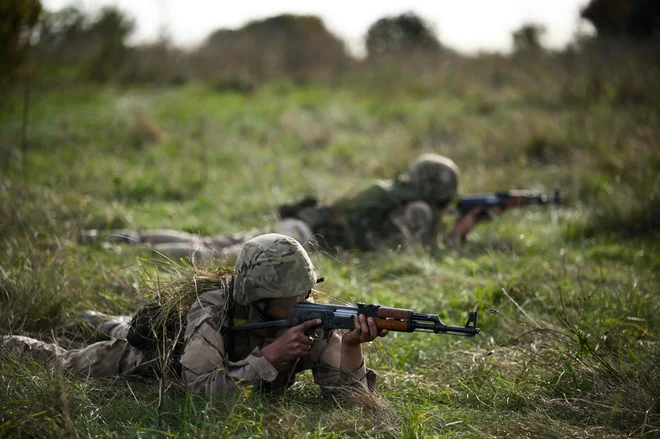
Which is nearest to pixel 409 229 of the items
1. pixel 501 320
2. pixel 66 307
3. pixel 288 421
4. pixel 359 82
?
pixel 501 320

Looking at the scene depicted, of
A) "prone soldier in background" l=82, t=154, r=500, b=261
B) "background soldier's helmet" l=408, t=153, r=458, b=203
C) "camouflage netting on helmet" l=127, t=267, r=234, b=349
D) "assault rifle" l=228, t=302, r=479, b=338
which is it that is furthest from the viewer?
"background soldier's helmet" l=408, t=153, r=458, b=203

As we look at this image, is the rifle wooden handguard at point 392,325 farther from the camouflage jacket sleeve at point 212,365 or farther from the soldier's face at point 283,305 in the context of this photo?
the camouflage jacket sleeve at point 212,365

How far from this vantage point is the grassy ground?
3707 millimetres

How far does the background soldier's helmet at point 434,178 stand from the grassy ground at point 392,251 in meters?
0.72

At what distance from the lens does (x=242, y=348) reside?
3.99m

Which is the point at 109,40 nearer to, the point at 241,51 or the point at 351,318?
the point at 241,51

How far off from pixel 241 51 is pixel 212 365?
18813 millimetres

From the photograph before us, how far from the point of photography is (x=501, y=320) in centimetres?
525

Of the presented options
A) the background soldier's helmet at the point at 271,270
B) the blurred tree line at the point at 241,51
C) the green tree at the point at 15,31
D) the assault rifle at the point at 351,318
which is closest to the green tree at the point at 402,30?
the blurred tree line at the point at 241,51

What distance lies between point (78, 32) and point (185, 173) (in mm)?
13271

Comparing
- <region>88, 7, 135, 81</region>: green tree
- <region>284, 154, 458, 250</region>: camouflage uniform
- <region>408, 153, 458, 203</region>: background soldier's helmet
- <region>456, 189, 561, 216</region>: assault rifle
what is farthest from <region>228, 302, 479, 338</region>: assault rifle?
<region>88, 7, 135, 81</region>: green tree

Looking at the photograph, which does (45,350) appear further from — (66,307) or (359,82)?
(359,82)

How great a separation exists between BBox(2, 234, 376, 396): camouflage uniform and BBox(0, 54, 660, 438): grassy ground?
0.39 ft

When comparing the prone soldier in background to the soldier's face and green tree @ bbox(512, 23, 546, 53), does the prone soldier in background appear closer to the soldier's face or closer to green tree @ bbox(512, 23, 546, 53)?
the soldier's face
